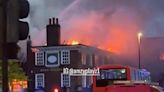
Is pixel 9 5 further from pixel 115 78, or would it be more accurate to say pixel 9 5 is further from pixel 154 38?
pixel 154 38

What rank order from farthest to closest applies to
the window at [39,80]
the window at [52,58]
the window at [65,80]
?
the window at [52,58]
the window at [39,80]
the window at [65,80]

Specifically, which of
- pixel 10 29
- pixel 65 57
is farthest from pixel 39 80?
pixel 10 29

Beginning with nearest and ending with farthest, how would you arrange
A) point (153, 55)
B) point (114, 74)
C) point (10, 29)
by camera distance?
point (10, 29)
point (114, 74)
point (153, 55)

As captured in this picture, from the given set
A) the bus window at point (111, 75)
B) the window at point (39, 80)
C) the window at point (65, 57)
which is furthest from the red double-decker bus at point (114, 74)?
the window at point (39, 80)

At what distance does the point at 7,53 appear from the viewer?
7227 millimetres

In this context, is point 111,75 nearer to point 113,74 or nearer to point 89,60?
point 113,74

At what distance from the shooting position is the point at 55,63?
63812 millimetres

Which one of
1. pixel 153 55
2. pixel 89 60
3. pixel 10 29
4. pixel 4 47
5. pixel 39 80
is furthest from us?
pixel 153 55

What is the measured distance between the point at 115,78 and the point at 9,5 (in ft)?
87.3

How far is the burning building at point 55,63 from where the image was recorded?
6119 centimetres

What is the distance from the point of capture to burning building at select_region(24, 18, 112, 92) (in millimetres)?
61188

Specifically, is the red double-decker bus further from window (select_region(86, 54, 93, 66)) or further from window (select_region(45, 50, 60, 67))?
window (select_region(86, 54, 93, 66))

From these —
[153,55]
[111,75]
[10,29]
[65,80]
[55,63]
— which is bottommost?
[65,80]

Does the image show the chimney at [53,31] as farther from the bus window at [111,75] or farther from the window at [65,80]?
the bus window at [111,75]
